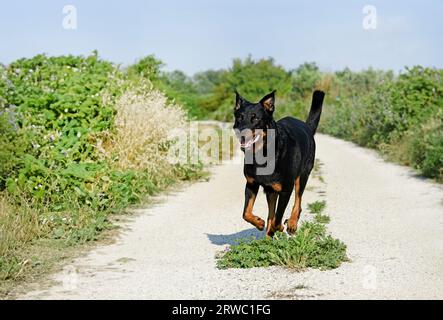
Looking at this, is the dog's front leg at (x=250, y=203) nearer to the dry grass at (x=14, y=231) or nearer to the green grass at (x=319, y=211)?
the green grass at (x=319, y=211)

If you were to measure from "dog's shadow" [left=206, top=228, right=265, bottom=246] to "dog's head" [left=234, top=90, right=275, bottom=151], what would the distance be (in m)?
1.45

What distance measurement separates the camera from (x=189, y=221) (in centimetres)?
914

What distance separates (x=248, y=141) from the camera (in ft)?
21.9

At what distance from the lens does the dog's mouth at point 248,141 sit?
667cm

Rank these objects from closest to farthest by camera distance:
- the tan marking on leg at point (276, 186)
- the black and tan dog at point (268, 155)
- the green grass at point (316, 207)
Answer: the black and tan dog at point (268, 155), the tan marking on leg at point (276, 186), the green grass at point (316, 207)

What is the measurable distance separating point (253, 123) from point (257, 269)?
152cm

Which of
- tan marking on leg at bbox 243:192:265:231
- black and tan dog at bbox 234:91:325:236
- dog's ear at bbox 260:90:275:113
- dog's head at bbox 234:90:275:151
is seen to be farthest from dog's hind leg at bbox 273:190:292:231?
dog's ear at bbox 260:90:275:113

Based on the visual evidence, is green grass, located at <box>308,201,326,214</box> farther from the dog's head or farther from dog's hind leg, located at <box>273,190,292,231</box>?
the dog's head

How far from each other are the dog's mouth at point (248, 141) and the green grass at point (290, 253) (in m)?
0.97

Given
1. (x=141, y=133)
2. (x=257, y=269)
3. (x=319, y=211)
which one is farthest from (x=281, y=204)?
(x=141, y=133)

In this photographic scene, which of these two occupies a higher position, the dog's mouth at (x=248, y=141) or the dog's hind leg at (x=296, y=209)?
the dog's mouth at (x=248, y=141)

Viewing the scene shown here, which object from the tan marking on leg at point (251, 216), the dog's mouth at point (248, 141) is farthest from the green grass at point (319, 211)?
the dog's mouth at point (248, 141)

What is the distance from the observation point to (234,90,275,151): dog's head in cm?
671
